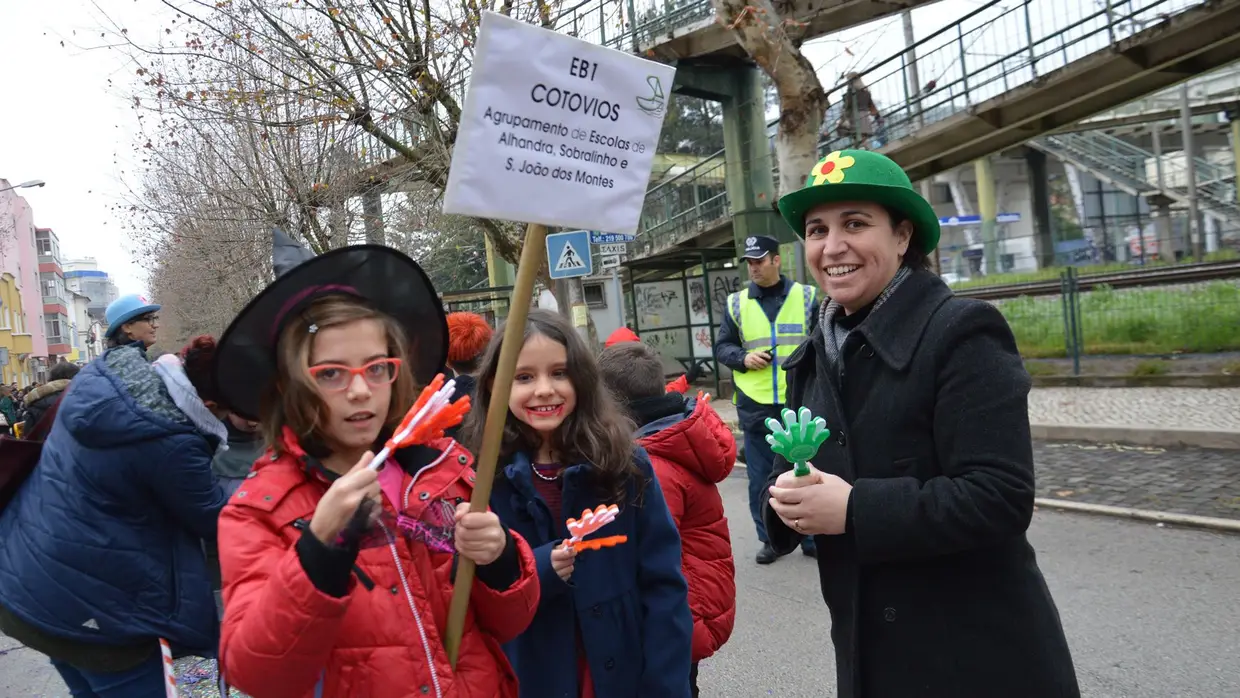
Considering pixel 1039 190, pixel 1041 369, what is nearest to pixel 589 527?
pixel 1041 369

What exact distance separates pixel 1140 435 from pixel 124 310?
8487 millimetres

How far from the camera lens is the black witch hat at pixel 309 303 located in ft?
5.64

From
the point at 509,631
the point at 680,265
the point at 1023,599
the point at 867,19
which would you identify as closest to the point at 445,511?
the point at 509,631

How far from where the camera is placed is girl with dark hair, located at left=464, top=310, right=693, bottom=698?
7.22 feet

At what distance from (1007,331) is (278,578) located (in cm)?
141

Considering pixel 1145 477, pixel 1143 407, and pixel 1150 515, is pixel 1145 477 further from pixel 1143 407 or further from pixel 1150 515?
pixel 1143 407

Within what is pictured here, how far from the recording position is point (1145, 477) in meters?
6.80

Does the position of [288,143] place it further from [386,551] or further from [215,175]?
[386,551]

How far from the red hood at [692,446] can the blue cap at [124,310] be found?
3.55m

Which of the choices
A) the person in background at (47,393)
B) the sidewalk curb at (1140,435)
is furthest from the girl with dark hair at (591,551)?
the sidewalk curb at (1140,435)

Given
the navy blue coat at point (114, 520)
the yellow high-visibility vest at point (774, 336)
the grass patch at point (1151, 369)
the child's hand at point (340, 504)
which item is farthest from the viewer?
the grass patch at point (1151, 369)

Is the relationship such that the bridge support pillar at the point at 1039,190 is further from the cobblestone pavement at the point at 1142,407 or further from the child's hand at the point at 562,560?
the child's hand at the point at 562,560

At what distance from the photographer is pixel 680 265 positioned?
656 inches

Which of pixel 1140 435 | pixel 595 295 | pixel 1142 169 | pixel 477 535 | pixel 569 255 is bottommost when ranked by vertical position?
pixel 1140 435
